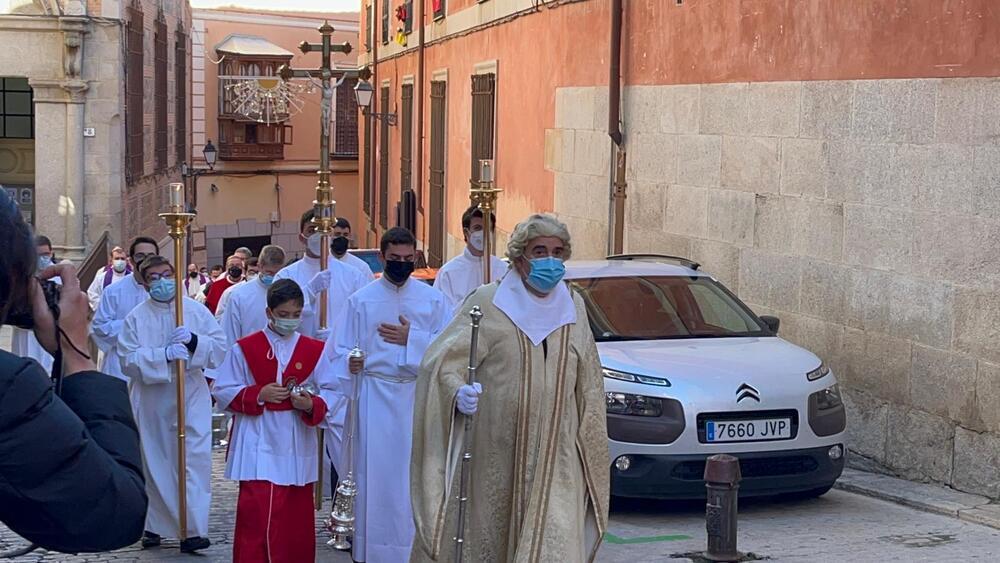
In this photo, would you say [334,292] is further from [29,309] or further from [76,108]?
[76,108]

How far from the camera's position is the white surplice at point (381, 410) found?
7.45 m

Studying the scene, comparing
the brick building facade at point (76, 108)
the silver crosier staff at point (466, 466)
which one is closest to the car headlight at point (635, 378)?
the silver crosier staff at point (466, 466)

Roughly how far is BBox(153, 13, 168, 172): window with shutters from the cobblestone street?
2336 cm

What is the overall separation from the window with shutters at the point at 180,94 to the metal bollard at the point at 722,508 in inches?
1183

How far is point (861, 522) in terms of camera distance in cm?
832

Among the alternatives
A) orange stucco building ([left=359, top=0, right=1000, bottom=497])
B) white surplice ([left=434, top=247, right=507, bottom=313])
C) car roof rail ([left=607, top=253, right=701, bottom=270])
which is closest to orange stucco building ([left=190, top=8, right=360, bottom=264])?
orange stucco building ([left=359, top=0, right=1000, bottom=497])

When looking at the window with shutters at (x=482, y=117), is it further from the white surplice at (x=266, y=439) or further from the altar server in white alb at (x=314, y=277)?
the white surplice at (x=266, y=439)

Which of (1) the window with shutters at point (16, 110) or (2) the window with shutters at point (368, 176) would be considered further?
(2) the window with shutters at point (368, 176)

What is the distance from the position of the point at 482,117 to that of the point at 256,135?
21868mm

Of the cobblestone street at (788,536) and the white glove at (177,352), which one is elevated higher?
the white glove at (177,352)

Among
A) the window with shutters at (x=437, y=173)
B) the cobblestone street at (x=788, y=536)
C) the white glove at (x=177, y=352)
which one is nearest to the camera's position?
the cobblestone street at (x=788, y=536)

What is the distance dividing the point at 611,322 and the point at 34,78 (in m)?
16.9

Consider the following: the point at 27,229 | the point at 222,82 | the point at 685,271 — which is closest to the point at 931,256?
the point at 685,271

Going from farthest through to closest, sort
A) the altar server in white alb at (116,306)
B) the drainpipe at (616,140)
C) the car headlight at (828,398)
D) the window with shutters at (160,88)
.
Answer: the window with shutters at (160,88) → the drainpipe at (616,140) → the altar server in white alb at (116,306) → the car headlight at (828,398)
